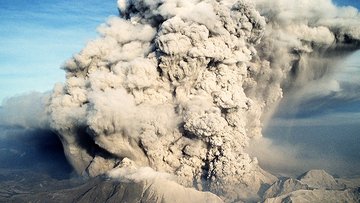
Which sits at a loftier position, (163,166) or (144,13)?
(144,13)

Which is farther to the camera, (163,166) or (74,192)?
(74,192)

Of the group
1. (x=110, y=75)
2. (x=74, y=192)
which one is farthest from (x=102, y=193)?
(x=110, y=75)

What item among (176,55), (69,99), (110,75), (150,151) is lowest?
(150,151)

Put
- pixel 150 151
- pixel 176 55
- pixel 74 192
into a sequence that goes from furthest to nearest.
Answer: pixel 74 192, pixel 150 151, pixel 176 55

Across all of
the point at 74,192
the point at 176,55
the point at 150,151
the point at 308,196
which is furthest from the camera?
the point at 74,192

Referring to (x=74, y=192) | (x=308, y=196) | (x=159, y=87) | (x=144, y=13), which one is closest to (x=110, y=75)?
(x=159, y=87)

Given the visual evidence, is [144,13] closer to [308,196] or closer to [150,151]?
[150,151]
